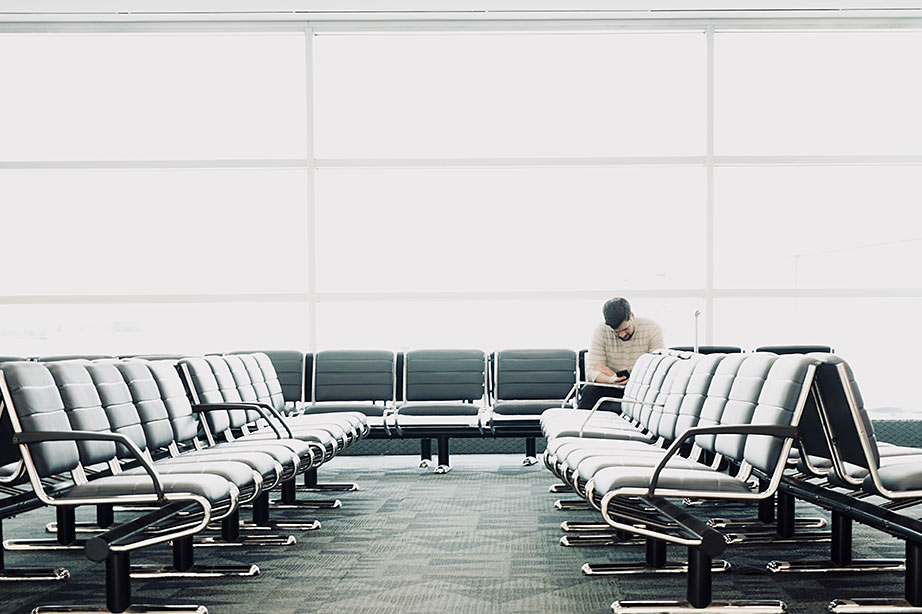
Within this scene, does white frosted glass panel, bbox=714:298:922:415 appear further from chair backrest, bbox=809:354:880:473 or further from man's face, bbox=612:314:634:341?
chair backrest, bbox=809:354:880:473

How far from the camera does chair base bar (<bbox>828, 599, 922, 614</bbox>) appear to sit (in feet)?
8.63

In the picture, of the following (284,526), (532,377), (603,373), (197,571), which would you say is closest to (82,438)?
(197,571)

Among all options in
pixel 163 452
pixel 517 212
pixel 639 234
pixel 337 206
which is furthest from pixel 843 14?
pixel 163 452

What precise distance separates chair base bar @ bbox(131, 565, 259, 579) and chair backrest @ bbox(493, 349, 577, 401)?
10.1ft

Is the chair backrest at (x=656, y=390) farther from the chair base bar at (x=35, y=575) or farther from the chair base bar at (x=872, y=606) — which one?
the chair base bar at (x=35, y=575)

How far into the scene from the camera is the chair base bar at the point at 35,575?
317cm

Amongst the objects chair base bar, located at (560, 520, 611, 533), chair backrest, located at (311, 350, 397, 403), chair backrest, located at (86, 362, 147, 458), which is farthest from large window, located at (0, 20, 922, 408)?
chair backrest, located at (86, 362, 147, 458)

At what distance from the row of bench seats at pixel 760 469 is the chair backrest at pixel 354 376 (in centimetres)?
286

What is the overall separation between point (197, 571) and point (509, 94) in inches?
201

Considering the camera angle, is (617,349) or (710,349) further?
(710,349)

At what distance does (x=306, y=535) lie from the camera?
3.96 metres

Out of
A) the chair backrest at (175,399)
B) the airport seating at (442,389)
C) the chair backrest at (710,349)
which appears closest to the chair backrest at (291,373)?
the airport seating at (442,389)

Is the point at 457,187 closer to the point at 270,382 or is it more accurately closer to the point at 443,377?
the point at 443,377

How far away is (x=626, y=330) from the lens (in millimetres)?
5348
